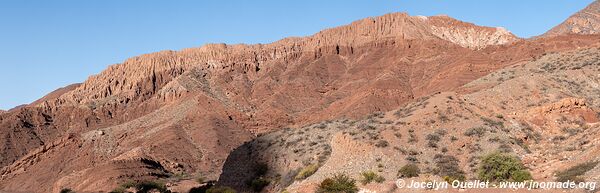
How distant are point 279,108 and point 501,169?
73.2 metres

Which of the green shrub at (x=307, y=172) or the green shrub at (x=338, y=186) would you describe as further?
the green shrub at (x=307, y=172)

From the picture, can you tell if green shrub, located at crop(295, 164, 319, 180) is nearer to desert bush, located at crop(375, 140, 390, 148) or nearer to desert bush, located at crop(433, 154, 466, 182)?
desert bush, located at crop(375, 140, 390, 148)

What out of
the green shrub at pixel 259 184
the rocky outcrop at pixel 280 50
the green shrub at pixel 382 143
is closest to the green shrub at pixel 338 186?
the green shrub at pixel 382 143

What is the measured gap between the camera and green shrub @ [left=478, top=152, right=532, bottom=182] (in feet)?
87.8

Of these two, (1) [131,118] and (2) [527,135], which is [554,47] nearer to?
(2) [527,135]

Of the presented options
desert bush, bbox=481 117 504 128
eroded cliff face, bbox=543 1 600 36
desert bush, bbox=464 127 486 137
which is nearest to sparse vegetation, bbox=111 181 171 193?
desert bush, bbox=481 117 504 128

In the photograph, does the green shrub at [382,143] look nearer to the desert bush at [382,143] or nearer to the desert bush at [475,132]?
the desert bush at [382,143]

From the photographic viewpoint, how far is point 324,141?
4347 centimetres

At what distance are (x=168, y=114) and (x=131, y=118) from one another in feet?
44.0

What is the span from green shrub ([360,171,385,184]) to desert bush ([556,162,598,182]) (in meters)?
7.66

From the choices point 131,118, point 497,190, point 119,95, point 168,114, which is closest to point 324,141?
point 497,190

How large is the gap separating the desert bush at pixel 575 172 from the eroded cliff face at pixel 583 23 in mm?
124085

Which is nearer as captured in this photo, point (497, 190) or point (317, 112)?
point (497, 190)

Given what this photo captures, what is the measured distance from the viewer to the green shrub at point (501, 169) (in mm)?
26750
